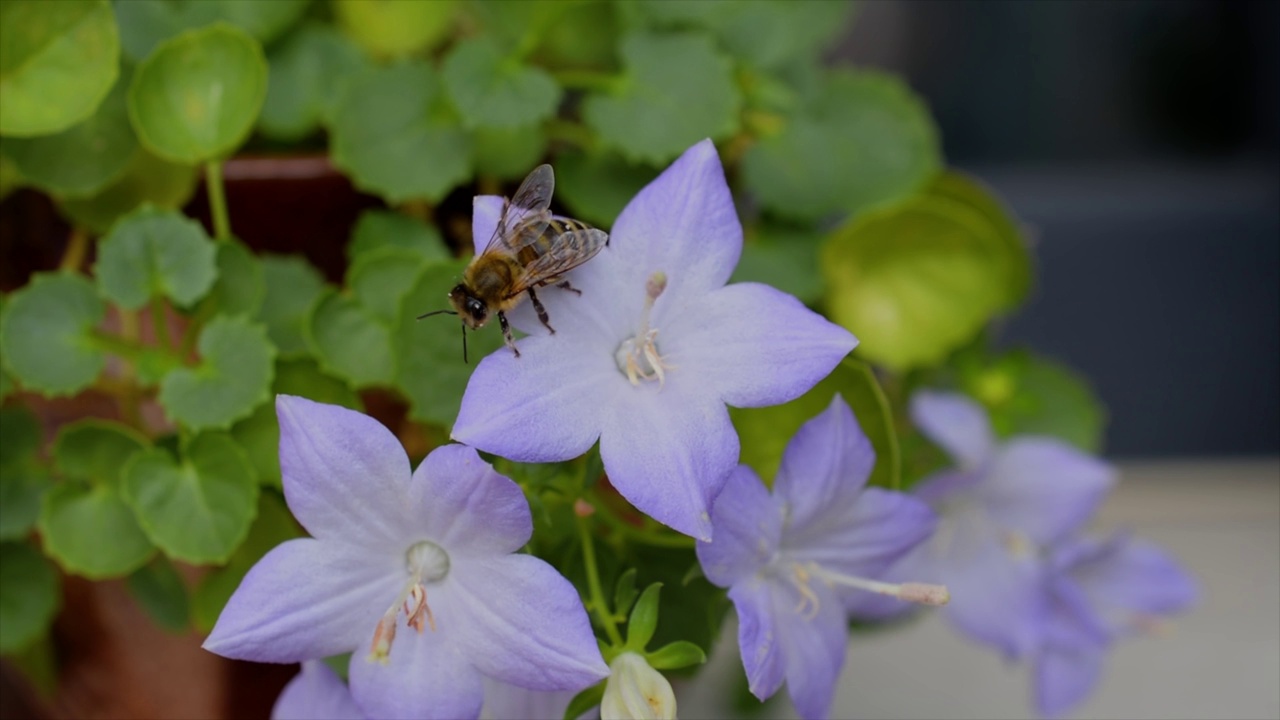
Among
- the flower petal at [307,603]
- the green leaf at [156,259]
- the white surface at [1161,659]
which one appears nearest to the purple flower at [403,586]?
the flower petal at [307,603]

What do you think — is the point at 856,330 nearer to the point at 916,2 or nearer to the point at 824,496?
the point at 824,496

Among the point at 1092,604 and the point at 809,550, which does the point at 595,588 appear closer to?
the point at 809,550

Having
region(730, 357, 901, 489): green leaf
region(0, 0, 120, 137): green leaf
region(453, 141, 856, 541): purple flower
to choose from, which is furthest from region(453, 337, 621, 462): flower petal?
region(0, 0, 120, 137): green leaf

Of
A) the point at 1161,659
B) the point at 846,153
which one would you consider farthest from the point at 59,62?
the point at 1161,659

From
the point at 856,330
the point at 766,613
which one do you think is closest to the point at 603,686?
the point at 766,613

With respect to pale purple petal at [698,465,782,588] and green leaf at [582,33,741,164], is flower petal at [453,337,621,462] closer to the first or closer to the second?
pale purple petal at [698,465,782,588]

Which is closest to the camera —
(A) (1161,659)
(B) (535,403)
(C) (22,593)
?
(B) (535,403)
